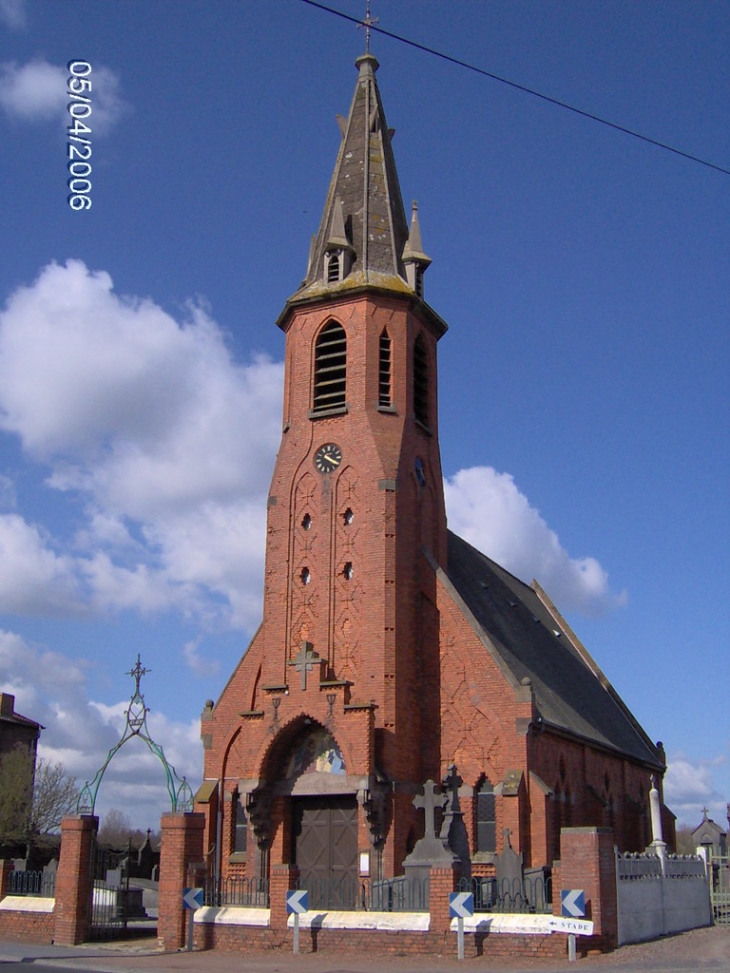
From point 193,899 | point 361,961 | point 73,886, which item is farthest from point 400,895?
point 73,886

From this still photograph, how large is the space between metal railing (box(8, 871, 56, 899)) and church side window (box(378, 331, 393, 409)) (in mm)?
15151

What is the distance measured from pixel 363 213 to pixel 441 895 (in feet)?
70.1

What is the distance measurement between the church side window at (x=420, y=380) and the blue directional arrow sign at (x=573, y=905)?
15730mm

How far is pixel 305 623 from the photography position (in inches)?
1137

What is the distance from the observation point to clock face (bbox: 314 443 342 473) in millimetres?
30094

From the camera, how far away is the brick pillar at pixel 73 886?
23.8 meters

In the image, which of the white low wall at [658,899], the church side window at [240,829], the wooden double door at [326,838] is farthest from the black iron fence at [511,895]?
the church side window at [240,829]

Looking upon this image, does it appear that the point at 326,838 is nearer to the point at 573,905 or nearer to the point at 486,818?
the point at 486,818

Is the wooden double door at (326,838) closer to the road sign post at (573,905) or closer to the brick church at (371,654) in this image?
the brick church at (371,654)

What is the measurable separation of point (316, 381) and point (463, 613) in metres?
8.28

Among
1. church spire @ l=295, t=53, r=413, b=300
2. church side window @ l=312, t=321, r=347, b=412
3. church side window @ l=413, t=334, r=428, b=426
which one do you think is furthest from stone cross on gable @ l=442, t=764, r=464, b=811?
church spire @ l=295, t=53, r=413, b=300

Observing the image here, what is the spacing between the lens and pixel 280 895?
2136 centimetres

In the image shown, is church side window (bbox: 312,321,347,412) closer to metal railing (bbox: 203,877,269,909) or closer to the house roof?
metal railing (bbox: 203,877,269,909)

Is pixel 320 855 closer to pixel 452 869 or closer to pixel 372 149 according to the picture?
pixel 452 869
